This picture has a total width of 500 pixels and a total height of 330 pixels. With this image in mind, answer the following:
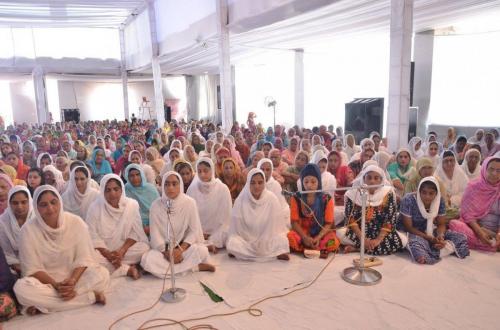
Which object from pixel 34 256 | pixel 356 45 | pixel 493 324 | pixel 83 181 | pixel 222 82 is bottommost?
pixel 493 324

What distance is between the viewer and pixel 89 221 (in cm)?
310

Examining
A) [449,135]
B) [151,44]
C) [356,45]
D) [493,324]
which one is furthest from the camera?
[151,44]

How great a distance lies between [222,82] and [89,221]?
5.86m

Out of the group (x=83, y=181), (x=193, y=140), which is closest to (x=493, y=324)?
(x=83, y=181)

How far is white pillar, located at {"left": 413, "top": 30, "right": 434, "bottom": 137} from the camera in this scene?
8.82 m

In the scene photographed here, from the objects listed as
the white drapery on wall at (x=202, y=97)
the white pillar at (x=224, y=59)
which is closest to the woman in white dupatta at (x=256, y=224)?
the white pillar at (x=224, y=59)

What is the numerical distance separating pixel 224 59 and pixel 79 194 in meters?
5.38

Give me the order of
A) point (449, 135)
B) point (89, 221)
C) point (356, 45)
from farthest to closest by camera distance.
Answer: point (356, 45)
point (449, 135)
point (89, 221)

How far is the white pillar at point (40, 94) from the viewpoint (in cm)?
1487

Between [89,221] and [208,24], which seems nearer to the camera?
[89,221]

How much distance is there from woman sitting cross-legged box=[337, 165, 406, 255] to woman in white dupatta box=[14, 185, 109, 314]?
2.11 meters

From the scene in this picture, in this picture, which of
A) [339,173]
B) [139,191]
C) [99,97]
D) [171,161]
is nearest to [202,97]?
[99,97]

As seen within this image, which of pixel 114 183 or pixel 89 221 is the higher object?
pixel 114 183

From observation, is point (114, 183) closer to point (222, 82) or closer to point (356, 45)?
point (222, 82)
